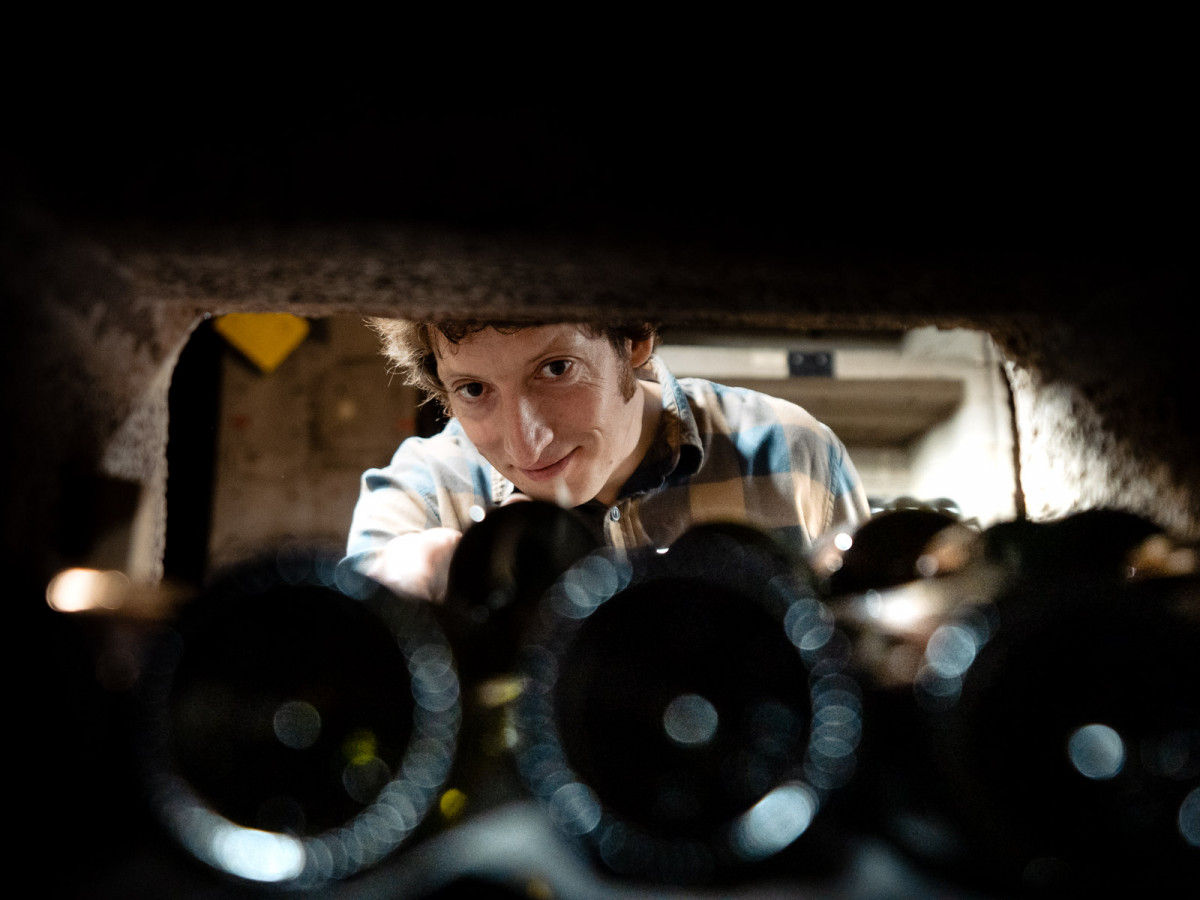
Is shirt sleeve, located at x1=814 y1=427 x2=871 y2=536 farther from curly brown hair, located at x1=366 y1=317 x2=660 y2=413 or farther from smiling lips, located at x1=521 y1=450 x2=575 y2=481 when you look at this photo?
smiling lips, located at x1=521 y1=450 x2=575 y2=481

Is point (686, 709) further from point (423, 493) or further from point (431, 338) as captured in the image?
point (423, 493)

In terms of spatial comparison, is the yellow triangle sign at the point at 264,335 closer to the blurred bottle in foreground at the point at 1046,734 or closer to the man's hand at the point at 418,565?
the man's hand at the point at 418,565

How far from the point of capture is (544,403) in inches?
61.2

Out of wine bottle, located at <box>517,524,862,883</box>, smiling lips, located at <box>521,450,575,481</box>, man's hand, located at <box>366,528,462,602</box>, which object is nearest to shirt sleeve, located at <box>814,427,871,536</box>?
smiling lips, located at <box>521,450,575,481</box>

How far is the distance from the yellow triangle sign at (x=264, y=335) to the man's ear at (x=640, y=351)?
1986mm

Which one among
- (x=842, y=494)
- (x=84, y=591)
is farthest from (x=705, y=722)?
(x=842, y=494)

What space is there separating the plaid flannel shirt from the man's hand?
0.72 metres

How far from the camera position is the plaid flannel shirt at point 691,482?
5.86 ft

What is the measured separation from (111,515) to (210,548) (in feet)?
8.59

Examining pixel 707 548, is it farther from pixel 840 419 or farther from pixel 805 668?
pixel 840 419

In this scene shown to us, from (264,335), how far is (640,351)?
2.10 metres

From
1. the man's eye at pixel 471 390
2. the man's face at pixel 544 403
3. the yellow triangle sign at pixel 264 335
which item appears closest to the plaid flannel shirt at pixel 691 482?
the man's face at pixel 544 403

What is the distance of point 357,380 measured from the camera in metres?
3.43

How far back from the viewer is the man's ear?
5.83 feet
